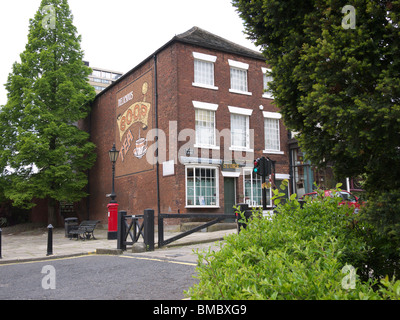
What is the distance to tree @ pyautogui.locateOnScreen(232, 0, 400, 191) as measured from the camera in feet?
10.0

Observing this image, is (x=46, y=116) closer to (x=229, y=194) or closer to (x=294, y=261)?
(x=229, y=194)

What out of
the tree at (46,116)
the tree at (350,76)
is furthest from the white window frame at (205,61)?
the tree at (350,76)

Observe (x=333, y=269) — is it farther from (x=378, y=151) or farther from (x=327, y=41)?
(x=327, y=41)

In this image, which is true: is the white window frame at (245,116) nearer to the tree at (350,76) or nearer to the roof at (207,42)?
the roof at (207,42)

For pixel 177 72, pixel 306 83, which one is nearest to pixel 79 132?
pixel 177 72

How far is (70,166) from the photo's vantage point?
2323 centimetres

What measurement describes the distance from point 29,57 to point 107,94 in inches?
212

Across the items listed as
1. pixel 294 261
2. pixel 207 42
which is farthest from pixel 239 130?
pixel 294 261

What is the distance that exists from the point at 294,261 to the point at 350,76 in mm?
1877

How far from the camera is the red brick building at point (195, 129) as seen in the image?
1791 centimetres

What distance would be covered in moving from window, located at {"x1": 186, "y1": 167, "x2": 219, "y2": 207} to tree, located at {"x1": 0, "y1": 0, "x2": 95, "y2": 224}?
918cm

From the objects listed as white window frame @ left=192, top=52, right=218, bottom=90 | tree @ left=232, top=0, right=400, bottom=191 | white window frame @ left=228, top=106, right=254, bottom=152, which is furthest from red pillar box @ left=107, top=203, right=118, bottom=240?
tree @ left=232, top=0, right=400, bottom=191

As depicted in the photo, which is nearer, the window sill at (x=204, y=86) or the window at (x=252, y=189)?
the window sill at (x=204, y=86)

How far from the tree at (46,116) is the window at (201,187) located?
918cm
